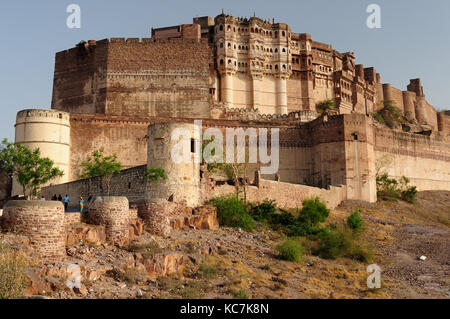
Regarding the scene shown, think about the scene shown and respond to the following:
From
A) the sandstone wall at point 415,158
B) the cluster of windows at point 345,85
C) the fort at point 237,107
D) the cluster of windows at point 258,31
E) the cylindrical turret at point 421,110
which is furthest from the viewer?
the cylindrical turret at point 421,110

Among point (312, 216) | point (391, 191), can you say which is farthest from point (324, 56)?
point (312, 216)

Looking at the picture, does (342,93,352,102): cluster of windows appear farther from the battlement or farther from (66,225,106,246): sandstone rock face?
(66,225,106,246): sandstone rock face

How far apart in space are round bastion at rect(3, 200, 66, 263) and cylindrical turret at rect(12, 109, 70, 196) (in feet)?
63.0

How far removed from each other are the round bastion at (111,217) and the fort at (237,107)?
891 cm

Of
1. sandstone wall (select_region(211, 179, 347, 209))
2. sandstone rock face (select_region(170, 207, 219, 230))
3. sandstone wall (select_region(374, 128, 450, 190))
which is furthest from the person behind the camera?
sandstone wall (select_region(374, 128, 450, 190))

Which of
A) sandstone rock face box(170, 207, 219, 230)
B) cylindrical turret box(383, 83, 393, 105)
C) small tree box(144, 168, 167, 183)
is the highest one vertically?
cylindrical turret box(383, 83, 393, 105)

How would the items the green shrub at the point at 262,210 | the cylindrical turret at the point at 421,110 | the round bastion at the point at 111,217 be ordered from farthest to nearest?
1. the cylindrical turret at the point at 421,110
2. the green shrub at the point at 262,210
3. the round bastion at the point at 111,217

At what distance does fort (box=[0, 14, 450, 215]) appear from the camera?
33812 mm

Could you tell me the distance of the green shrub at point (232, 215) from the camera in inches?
848

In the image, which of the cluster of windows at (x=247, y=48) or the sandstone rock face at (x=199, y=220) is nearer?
the sandstone rock face at (x=199, y=220)

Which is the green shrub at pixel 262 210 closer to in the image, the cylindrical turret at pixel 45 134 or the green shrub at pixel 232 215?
the green shrub at pixel 232 215

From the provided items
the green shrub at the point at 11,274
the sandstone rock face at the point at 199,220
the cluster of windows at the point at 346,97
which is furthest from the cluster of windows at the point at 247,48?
the green shrub at the point at 11,274

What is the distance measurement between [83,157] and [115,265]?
21.8 m

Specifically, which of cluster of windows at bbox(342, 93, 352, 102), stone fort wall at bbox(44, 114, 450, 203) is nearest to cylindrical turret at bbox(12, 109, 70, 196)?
stone fort wall at bbox(44, 114, 450, 203)
